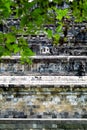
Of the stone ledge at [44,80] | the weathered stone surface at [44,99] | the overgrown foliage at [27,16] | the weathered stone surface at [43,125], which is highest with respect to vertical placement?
the overgrown foliage at [27,16]

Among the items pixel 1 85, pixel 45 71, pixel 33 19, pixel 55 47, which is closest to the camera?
pixel 33 19

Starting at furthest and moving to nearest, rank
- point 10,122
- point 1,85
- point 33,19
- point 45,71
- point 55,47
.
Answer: point 55,47 → point 45,71 → point 1,85 → point 10,122 → point 33,19

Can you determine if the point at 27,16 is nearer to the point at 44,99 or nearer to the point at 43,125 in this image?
the point at 43,125

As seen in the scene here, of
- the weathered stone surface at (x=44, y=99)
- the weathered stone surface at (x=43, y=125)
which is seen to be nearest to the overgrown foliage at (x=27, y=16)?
the weathered stone surface at (x=43, y=125)

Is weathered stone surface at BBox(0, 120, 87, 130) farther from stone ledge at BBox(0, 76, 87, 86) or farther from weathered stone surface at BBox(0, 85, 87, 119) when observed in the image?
stone ledge at BBox(0, 76, 87, 86)

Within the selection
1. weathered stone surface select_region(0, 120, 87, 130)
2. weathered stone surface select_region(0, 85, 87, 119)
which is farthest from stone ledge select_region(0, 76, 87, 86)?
weathered stone surface select_region(0, 120, 87, 130)

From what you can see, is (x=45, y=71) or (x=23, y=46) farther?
(x=45, y=71)

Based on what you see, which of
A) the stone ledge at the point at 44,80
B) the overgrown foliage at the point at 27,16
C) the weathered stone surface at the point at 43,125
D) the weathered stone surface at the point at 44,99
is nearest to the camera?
the overgrown foliage at the point at 27,16

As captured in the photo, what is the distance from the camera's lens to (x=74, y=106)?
11656 millimetres

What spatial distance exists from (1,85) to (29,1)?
19.6 feet

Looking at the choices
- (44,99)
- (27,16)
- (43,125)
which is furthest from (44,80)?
(27,16)

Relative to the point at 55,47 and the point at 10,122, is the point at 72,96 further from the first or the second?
the point at 55,47

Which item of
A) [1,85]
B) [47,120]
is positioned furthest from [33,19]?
[1,85]

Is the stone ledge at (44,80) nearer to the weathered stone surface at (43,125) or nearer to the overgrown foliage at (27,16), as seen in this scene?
the weathered stone surface at (43,125)
